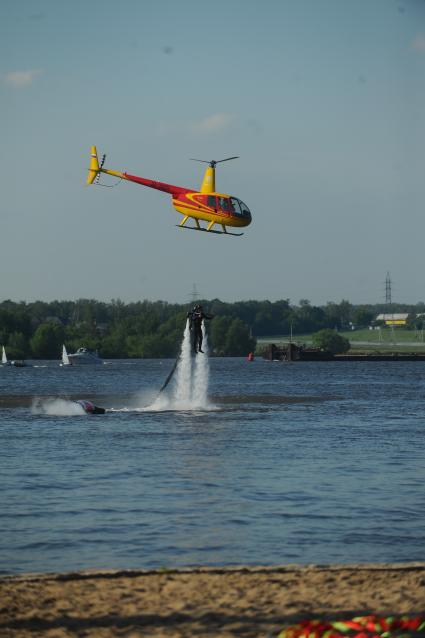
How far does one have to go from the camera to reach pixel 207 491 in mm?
32312

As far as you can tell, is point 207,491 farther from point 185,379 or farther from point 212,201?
point 185,379

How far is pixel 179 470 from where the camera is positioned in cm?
3875

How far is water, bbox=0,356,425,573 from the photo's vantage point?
22469 mm

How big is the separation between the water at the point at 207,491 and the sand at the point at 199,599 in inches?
142

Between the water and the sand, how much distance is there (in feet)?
11.8

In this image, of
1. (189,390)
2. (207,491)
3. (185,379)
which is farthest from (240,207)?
(207,491)

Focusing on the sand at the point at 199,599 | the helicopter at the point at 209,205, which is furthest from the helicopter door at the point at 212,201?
the sand at the point at 199,599

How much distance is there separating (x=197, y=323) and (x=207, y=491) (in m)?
23.7

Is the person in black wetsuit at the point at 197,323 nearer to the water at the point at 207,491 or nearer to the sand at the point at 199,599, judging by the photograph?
the water at the point at 207,491

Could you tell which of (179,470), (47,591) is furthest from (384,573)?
(179,470)

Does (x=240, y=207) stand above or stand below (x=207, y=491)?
above

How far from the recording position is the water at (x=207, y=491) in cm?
2247

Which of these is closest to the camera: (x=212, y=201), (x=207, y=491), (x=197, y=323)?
(x=207, y=491)

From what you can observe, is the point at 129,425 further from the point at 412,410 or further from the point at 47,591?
the point at 47,591
